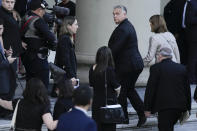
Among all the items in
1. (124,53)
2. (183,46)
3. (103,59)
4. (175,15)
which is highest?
(103,59)

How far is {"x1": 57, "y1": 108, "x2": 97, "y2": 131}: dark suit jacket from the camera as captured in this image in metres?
6.70

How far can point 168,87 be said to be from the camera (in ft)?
30.7

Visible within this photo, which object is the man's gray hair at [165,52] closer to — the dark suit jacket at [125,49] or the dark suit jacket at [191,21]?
the dark suit jacket at [125,49]

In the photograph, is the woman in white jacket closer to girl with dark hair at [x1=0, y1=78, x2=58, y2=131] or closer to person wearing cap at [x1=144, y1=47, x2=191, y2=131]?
person wearing cap at [x1=144, y1=47, x2=191, y2=131]

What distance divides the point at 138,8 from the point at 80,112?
6.14m

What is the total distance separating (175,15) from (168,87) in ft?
15.0

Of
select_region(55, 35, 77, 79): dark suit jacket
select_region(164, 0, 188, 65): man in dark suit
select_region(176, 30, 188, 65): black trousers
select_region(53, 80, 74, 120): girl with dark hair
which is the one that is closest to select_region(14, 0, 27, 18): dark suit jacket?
select_region(55, 35, 77, 79): dark suit jacket

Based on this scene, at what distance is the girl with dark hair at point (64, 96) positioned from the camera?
25.5ft

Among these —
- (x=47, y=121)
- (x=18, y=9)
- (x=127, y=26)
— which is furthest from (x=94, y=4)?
(x=47, y=121)

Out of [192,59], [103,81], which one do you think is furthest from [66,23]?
[192,59]

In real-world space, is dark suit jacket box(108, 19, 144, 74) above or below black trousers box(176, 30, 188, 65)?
above

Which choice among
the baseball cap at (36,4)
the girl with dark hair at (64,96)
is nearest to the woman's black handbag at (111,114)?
the girl with dark hair at (64,96)

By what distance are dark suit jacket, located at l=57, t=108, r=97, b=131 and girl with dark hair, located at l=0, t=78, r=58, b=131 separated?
1.75ft

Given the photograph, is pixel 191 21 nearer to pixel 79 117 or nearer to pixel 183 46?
pixel 183 46
